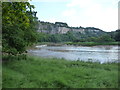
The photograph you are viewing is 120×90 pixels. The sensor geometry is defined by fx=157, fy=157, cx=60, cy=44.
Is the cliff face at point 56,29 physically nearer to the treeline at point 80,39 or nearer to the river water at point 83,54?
the treeline at point 80,39

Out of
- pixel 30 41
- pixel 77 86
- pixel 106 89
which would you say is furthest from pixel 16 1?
pixel 30 41

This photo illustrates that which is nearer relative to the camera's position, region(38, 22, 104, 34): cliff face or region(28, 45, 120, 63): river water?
region(28, 45, 120, 63): river water

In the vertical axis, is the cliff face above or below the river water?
above

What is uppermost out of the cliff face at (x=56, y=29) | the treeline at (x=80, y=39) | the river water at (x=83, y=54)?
the cliff face at (x=56, y=29)

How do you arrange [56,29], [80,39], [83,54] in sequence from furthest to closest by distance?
[56,29], [80,39], [83,54]

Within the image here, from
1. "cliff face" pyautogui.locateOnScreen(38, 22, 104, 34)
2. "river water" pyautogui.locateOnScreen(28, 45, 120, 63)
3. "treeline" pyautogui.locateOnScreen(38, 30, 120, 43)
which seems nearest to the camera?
"river water" pyautogui.locateOnScreen(28, 45, 120, 63)

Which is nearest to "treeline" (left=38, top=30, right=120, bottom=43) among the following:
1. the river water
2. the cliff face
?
the cliff face

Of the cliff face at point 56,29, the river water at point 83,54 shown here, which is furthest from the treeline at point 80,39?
the river water at point 83,54

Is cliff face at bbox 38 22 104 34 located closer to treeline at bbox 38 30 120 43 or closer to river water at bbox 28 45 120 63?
treeline at bbox 38 30 120 43

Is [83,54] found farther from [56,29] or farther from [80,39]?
[56,29]

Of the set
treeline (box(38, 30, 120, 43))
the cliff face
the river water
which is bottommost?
the river water

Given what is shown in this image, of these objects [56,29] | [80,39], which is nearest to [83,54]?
[80,39]

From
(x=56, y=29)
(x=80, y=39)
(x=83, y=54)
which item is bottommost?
(x=83, y=54)

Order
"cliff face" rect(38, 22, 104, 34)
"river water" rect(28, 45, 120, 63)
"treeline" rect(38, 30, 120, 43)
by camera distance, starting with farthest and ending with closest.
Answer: "cliff face" rect(38, 22, 104, 34) → "treeline" rect(38, 30, 120, 43) → "river water" rect(28, 45, 120, 63)
